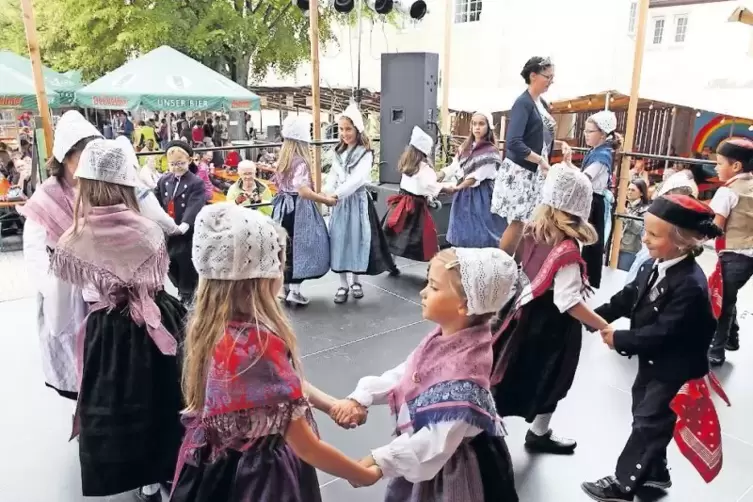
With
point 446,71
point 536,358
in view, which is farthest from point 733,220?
point 446,71

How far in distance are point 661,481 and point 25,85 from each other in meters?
10.6

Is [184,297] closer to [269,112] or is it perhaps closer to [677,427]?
[677,427]

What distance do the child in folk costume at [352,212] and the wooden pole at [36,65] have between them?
1.68 metres

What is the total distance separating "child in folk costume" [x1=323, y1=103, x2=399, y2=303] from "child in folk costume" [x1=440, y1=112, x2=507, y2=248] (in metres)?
0.67

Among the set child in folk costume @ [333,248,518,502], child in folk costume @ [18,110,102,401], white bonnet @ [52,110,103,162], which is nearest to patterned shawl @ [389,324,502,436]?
child in folk costume @ [333,248,518,502]

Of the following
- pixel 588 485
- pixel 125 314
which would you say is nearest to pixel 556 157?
pixel 588 485

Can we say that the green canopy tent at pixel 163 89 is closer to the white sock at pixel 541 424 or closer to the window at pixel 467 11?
the window at pixel 467 11

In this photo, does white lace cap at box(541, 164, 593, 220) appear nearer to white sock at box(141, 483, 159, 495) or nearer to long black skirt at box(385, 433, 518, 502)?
long black skirt at box(385, 433, 518, 502)

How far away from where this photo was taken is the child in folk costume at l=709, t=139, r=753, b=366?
2.82 meters

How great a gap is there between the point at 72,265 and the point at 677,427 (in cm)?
203

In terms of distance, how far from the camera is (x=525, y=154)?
11.8ft

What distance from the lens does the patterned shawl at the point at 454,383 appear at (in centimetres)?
130

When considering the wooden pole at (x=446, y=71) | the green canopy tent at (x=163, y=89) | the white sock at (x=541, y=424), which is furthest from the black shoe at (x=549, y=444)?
the green canopy tent at (x=163, y=89)

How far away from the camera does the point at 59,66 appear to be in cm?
1498
